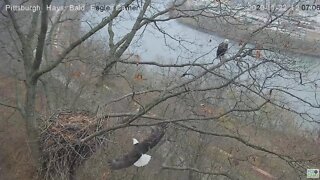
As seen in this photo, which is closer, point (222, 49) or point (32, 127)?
point (32, 127)

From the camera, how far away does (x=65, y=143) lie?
17.5 ft

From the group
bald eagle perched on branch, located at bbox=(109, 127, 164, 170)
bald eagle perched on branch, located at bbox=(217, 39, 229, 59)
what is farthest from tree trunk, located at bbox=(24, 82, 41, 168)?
bald eagle perched on branch, located at bbox=(217, 39, 229, 59)

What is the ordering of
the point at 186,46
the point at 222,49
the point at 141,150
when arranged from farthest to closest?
1. the point at 186,46
2. the point at 222,49
3. the point at 141,150

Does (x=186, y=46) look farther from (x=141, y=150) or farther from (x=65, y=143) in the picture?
(x=65, y=143)

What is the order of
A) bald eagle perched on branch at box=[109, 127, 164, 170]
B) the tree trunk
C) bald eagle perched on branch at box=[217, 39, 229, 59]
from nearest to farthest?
bald eagle perched on branch at box=[109, 127, 164, 170], the tree trunk, bald eagle perched on branch at box=[217, 39, 229, 59]

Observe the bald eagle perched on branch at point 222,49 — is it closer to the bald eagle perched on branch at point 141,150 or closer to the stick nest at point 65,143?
the bald eagle perched on branch at point 141,150

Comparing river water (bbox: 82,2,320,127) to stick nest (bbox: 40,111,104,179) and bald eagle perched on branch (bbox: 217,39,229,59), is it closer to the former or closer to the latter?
bald eagle perched on branch (bbox: 217,39,229,59)

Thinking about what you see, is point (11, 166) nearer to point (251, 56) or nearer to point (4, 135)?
point (4, 135)

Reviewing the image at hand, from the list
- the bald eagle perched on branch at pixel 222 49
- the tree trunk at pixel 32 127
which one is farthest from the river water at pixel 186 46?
the tree trunk at pixel 32 127

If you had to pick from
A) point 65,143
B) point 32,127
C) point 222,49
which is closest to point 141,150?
point 65,143

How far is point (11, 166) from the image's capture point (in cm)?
996

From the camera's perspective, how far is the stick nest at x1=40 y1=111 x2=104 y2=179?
17.6 ft

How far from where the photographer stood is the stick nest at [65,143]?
5379 millimetres

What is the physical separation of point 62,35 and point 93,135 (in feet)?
30.0
